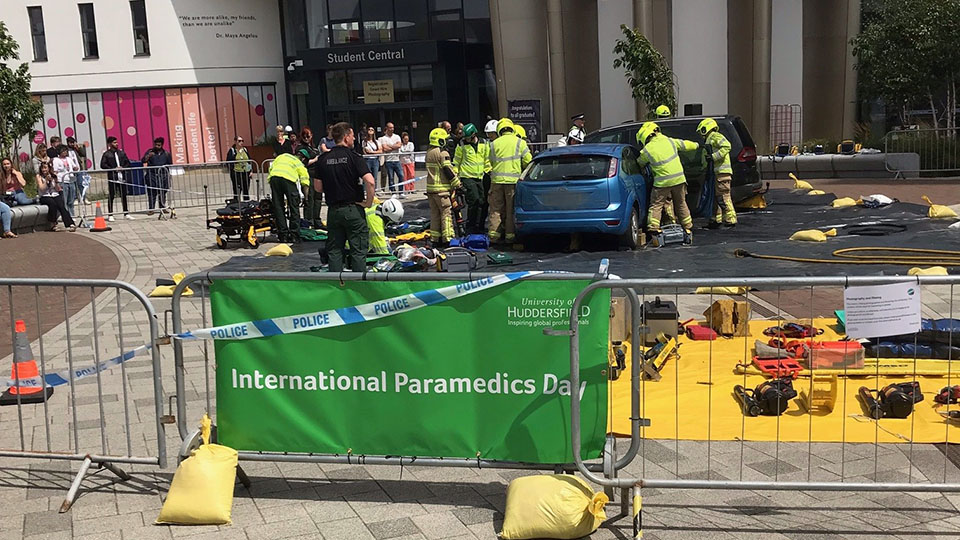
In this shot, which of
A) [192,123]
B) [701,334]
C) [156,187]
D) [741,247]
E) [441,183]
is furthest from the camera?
[192,123]

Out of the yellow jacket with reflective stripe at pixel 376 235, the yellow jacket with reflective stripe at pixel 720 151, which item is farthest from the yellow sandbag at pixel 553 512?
the yellow jacket with reflective stripe at pixel 720 151

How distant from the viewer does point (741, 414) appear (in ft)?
22.2

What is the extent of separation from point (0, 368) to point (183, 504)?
4.71m

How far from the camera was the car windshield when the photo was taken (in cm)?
1333

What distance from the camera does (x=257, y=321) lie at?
5461 millimetres

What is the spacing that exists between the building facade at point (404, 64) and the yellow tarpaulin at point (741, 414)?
79.8 ft

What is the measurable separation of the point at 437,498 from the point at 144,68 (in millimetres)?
37310

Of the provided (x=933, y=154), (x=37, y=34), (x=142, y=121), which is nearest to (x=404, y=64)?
(x=142, y=121)

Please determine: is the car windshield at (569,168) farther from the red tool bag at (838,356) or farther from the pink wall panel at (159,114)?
the pink wall panel at (159,114)

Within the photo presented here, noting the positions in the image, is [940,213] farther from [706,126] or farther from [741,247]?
[741,247]

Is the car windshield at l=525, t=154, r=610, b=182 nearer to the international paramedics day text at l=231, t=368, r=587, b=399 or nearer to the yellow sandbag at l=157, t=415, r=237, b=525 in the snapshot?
the international paramedics day text at l=231, t=368, r=587, b=399

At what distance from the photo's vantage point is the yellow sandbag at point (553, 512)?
4.89m

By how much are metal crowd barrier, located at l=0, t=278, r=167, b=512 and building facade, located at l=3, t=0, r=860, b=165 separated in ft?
75.7

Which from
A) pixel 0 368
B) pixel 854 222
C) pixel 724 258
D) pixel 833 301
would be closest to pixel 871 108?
pixel 854 222
